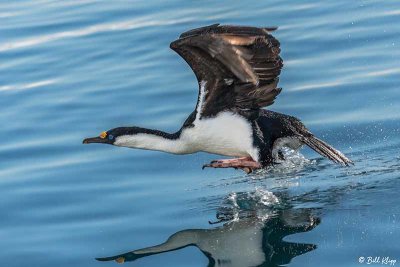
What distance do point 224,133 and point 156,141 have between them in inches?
23.6

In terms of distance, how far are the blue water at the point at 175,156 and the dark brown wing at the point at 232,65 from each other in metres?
0.83

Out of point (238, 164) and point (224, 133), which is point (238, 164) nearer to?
point (238, 164)

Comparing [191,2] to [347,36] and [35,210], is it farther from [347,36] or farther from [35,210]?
[35,210]

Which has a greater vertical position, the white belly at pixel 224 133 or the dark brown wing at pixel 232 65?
the dark brown wing at pixel 232 65

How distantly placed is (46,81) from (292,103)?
3.39m

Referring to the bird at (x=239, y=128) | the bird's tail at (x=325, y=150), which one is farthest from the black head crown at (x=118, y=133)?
the bird's tail at (x=325, y=150)

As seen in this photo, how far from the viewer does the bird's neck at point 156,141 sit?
9797mm

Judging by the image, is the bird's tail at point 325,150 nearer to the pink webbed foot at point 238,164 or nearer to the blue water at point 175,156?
the blue water at point 175,156

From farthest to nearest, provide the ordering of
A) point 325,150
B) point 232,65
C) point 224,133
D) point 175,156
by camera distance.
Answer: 1. point 175,156
2. point 224,133
3. point 325,150
4. point 232,65

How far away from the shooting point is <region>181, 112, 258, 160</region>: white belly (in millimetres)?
9680

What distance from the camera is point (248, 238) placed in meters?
9.02

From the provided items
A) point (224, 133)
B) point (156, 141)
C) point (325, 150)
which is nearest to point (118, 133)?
point (156, 141)

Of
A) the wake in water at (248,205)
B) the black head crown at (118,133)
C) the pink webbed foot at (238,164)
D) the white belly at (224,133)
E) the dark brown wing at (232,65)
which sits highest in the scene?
the dark brown wing at (232,65)

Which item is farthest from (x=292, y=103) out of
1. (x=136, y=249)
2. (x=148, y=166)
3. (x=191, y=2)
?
(x=191, y=2)
